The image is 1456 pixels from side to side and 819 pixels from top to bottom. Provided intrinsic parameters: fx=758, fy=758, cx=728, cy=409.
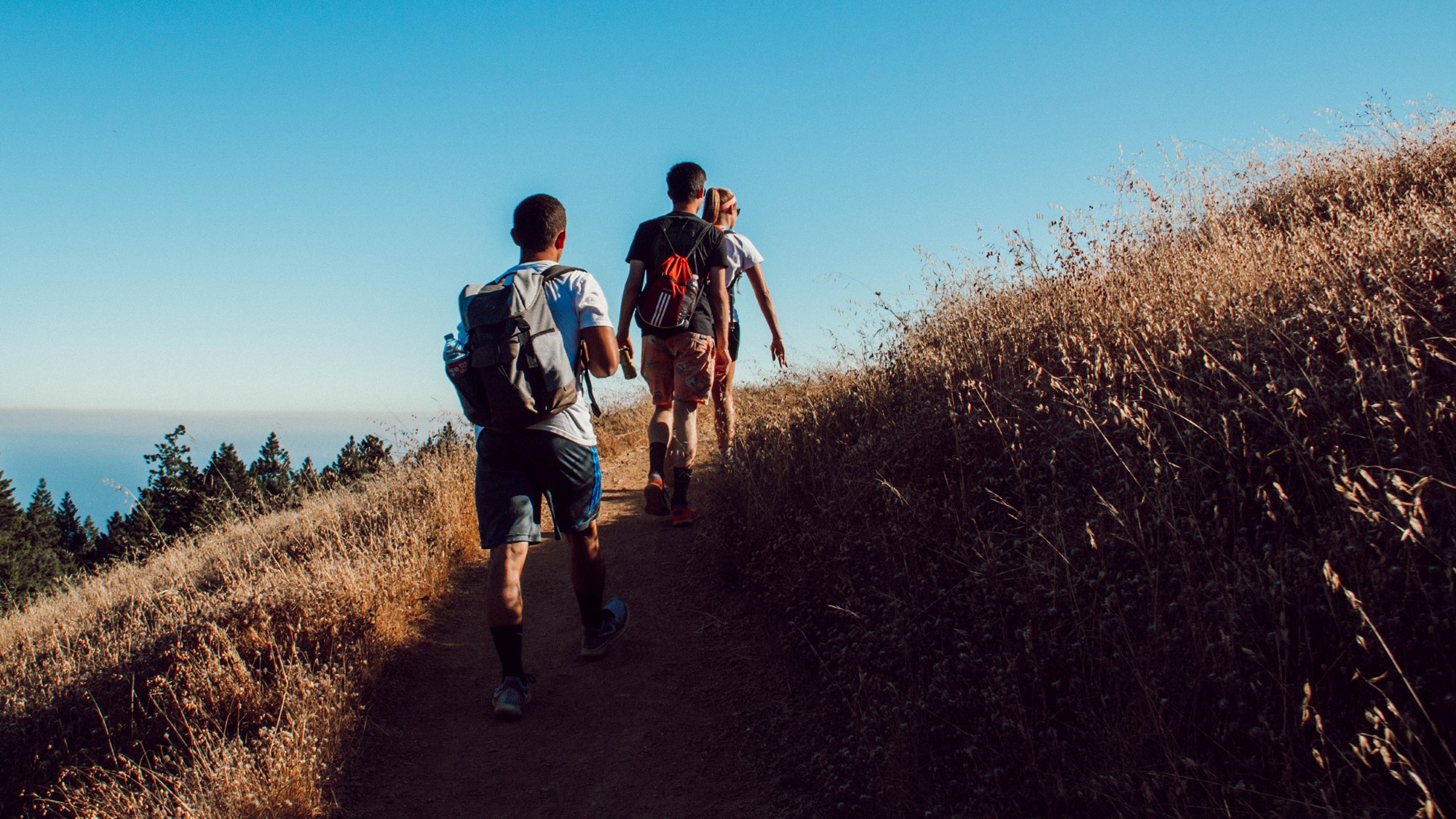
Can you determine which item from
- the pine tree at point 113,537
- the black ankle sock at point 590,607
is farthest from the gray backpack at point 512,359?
the pine tree at point 113,537

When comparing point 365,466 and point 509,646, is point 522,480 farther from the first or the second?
point 365,466

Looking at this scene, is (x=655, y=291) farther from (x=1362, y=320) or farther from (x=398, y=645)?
(x=1362, y=320)

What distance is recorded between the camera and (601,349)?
3.53m

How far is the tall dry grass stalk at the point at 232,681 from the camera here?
10.4ft

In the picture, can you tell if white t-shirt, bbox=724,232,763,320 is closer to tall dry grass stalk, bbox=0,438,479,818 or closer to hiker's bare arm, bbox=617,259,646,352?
hiker's bare arm, bbox=617,259,646,352

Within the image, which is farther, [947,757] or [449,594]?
[449,594]

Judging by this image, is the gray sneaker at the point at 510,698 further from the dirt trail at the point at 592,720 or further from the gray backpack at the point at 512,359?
the gray backpack at the point at 512,359

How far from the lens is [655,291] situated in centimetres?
534

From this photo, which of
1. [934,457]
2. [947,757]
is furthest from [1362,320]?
[947,757]

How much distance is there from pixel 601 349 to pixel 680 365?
6.62ft

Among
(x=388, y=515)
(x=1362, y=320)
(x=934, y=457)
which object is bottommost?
(x=388, y=515)

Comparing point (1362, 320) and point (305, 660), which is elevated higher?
point (1362, 320)

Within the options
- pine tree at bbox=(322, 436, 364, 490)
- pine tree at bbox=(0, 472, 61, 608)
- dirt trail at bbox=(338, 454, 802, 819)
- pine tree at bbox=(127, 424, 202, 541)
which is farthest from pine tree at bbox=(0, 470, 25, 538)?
dirt trail at bbox=(338, 454, 802, 819)

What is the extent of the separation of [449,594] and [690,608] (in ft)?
5.92
